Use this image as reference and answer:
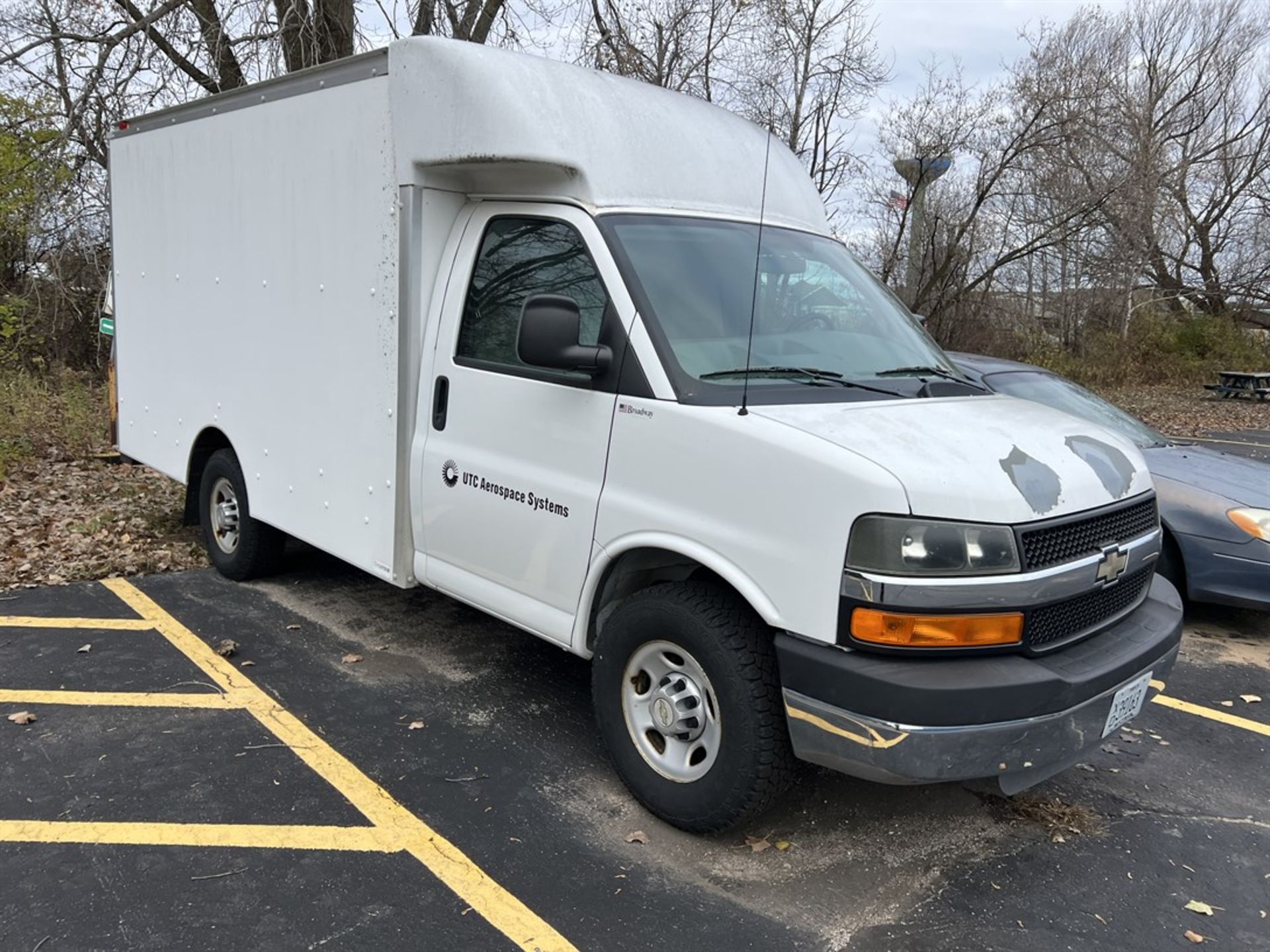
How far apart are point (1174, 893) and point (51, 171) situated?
13698mm

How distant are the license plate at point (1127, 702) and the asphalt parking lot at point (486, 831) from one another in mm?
572

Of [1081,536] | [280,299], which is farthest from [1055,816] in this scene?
[280,299]

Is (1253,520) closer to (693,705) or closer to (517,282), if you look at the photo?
(693,705)

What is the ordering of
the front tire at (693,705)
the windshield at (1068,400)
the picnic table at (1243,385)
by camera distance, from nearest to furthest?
the front tire at (693,705), the windshield at (1068,400), the picnic table at (1243,385)

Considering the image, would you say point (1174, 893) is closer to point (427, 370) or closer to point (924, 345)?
point (924, 345)

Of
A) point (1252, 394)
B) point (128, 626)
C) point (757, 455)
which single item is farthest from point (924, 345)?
point (1252, 394)

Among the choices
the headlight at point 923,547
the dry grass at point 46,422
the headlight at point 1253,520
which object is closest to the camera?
the headlight at point 923,547

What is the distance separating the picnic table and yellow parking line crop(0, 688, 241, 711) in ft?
75.1

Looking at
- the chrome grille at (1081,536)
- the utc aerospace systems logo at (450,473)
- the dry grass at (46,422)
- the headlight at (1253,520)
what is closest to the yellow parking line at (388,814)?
the utc aerospace systems logo at (450,473)

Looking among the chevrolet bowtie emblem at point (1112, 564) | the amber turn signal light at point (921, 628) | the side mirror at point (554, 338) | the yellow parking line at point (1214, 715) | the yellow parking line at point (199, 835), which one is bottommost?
the yellow parking line at point (199, 835)

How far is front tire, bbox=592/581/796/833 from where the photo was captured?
307 centimetres

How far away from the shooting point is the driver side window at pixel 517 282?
11.8 ft

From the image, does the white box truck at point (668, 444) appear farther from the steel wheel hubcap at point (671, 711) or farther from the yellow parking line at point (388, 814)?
the yellow parking line at point (388, 814)

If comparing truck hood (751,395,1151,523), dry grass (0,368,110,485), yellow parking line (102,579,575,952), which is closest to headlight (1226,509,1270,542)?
truck hood (751,395,1151,523)
